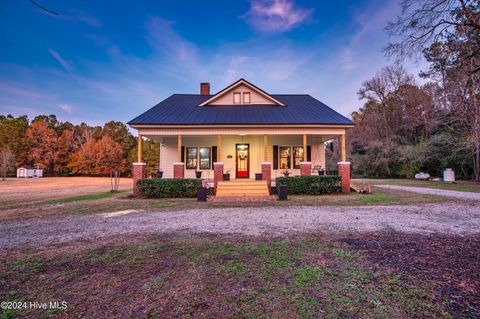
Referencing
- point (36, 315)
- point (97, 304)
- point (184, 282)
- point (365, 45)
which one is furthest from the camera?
point (365, 45)

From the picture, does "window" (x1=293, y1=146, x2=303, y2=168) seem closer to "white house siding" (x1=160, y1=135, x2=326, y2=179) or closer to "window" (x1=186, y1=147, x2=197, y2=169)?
"white house siding" (x1=160, y1=135, x2=326, y2=179)

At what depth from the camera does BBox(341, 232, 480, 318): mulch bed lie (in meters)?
2.32

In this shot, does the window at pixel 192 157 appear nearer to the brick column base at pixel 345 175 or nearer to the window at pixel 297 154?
the window at pixel 297 154

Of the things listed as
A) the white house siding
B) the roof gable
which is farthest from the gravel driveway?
Answer: the roof gable

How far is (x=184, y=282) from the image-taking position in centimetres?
267

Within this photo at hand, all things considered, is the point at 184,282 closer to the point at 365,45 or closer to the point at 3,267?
the point at 3,267

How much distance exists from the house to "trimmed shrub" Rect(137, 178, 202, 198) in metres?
1.17

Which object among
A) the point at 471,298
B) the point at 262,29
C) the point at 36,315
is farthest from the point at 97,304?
the point at 262,29

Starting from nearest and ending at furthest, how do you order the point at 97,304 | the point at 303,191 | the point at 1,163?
the point at 97,304 < the point at 303,191 < the point at 1,163

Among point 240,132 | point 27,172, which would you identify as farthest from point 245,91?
point 27,172

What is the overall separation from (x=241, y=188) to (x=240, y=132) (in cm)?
342

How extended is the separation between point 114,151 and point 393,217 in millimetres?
42585

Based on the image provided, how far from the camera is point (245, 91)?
16141 millimetres

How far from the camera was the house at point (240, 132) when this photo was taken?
12719 mm
